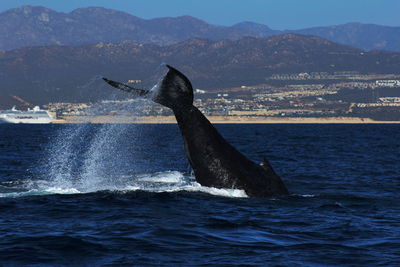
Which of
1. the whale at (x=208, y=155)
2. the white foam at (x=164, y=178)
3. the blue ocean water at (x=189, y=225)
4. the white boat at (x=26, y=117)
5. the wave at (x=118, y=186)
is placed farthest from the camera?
the white boat at (x=26, y=117)

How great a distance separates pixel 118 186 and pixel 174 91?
225 inches

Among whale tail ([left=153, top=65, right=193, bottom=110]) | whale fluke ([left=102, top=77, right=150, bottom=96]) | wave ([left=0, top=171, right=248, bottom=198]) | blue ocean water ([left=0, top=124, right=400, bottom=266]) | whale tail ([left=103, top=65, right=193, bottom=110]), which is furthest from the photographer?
wave ([left=0, top=171, right=248, bottom=198])

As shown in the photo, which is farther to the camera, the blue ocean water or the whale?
the whale

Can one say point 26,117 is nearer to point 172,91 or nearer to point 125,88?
point 172,91

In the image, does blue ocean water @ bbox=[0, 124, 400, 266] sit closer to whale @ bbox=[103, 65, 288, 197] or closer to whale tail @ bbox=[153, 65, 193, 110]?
whale @ bbox=[103, 65, 288, 197]

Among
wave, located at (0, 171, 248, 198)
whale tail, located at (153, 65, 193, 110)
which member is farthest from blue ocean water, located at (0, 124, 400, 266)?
whale tail, located at (153, 65, 193, 110)

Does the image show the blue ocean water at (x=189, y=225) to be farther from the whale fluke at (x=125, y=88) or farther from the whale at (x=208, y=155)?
the whale fluke at (x=125, y=88)

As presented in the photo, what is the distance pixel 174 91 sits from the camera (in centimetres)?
1539

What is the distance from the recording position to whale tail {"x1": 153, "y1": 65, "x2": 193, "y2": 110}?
1491cm

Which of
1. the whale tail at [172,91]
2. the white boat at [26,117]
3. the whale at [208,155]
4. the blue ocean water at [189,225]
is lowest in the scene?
the white boat at [26,117]

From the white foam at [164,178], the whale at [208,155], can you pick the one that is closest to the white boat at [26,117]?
the white foam at [164,178]

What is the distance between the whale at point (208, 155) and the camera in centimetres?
1542

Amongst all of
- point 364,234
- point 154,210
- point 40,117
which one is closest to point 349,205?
point 364,234

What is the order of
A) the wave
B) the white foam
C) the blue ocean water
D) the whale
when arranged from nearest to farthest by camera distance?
the blue ocean water, the whale, the wave, the white foam
